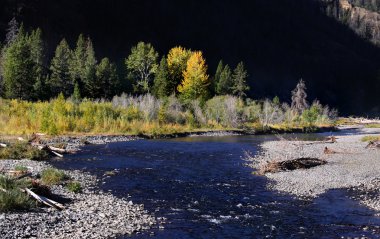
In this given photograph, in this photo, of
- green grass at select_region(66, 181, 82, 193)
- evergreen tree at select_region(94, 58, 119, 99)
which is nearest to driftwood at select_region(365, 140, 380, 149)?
green grass at select_region(66, 181, 82, 193)

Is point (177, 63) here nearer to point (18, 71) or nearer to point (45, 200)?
point (18, 71)

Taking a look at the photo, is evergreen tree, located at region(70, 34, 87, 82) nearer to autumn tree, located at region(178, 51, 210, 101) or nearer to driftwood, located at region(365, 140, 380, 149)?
autumn tree, located at region(178, 51, 210, 101)

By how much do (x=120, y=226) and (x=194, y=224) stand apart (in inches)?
112

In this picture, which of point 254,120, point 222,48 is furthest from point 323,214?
point 222,48

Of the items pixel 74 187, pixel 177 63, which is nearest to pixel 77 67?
pixel 177 63

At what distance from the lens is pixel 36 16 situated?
13412 cm

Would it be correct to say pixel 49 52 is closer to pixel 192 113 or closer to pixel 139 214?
pixel 192 113

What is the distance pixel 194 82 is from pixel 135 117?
102ft

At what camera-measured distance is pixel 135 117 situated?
5884 centimetres

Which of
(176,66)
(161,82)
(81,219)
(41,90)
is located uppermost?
(176,66)

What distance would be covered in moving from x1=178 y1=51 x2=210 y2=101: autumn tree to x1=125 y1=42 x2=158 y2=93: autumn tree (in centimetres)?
753

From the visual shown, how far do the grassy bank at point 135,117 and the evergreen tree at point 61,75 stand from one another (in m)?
17.8

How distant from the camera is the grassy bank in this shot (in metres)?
48.3

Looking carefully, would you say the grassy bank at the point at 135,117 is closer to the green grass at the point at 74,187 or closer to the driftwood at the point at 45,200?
the green grass at the point at 74,187
